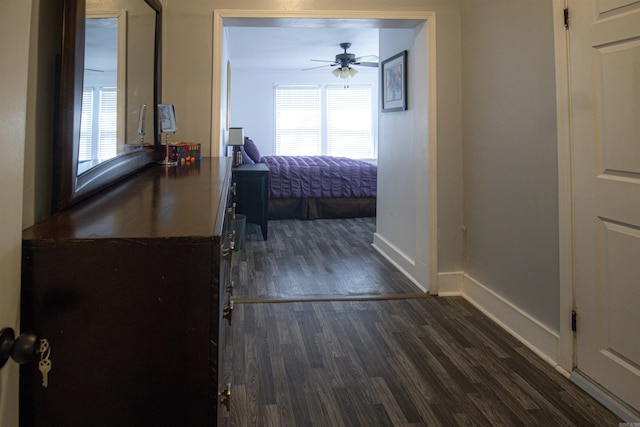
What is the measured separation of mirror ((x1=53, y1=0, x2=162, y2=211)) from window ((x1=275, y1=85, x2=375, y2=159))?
704 cm

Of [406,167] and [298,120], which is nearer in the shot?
[406,167]

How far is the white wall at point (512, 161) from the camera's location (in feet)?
7.14

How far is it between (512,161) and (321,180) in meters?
3.71

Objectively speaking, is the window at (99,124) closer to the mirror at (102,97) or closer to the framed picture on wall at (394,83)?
the mirror at (102,97)

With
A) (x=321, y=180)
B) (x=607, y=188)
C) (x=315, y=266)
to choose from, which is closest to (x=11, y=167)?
(x=607, y=188)

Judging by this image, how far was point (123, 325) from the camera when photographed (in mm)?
847

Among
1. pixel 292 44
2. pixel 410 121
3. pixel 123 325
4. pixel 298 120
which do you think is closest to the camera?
pixel 123 325

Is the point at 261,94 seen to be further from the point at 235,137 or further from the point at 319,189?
the point at 235,137

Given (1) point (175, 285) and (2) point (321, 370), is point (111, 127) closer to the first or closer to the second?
(1) point (175, 285)

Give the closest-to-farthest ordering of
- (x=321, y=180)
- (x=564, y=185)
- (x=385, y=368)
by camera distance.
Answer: (x=564, y=185), (x=385, y=368), (x=321, y=180)

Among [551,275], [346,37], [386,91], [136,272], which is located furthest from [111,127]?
[346,37]

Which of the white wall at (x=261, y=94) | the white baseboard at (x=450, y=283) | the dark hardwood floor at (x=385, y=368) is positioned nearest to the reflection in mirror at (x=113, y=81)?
the dark hardwood floor at (x=385, y=368)

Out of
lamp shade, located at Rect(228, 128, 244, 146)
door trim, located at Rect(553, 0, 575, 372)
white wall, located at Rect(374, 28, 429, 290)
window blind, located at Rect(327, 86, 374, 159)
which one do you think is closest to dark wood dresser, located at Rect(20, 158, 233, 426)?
door trim, located at Rect(553, 0, 575, 372)

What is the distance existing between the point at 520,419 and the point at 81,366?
1.54m
